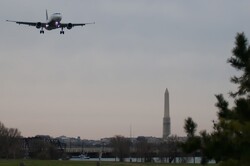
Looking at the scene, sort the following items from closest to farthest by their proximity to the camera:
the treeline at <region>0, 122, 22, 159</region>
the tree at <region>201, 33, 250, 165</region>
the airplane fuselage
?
the tree at <region>201, 33, 250, 165</region>
the airplane fuselage
the treeline at <region>0, 122, 22, 159</region>

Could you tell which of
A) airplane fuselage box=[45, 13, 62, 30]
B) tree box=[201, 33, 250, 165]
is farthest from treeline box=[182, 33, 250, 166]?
airplane fuselage box=[45, 13, 62, 30]

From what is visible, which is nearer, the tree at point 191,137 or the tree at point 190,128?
the tree at point 191,137

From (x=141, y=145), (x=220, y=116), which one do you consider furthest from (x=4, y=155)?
(x=220, y=116)

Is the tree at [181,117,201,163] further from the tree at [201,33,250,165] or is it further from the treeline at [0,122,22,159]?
the treeline at [0,122,22,159]

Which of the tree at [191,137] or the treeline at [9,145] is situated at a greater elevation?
the treeline at [9,145]

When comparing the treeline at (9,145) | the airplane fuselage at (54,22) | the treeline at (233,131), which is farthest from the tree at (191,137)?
the treeline at (9,145)

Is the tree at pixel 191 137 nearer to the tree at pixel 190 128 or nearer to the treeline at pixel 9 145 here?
the tree at pixel 190 128

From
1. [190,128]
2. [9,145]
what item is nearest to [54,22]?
[190,128]

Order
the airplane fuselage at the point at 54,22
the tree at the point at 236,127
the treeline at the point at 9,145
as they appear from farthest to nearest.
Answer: the treeline at the point at 9,145 < the airplane fuselage at the point at 54,22 < the tree at the point at 236,127

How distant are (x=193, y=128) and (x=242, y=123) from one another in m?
1.50

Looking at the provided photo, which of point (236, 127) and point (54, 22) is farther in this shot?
point (54, 22)

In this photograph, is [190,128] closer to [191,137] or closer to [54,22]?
[191,137]

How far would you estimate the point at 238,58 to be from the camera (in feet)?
58.4

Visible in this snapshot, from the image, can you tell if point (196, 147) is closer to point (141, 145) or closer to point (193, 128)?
point (193, 128)
